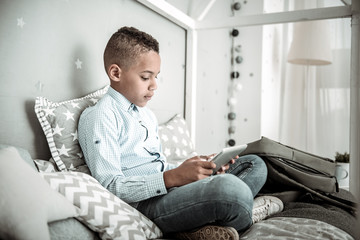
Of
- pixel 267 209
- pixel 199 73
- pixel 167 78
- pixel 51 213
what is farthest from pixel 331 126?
pixel 51 213

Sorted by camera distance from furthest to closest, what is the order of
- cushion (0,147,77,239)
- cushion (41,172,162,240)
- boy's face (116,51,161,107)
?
boy's face (116,51,161,107), cushion (41,172,162,240), cushion (0,147,77,239)

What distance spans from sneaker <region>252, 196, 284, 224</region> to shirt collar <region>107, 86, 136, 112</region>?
1.78 ft

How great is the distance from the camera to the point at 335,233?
3.18ft

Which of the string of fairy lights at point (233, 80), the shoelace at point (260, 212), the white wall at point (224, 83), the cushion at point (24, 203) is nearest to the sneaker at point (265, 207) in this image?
the shoelace at point (260, 212)

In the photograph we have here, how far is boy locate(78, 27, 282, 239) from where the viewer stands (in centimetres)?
91

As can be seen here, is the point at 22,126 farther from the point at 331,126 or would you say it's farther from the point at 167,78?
the point at 331,126

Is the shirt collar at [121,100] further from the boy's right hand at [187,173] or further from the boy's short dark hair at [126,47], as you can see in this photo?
the boy's right hand at [187,173]

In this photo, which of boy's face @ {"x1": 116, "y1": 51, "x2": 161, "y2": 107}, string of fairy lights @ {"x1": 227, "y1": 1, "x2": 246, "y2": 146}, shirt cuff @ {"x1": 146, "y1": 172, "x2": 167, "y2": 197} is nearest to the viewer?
shirt cuff @ {"x1": 146, "y1": 172, "x2": 167, "y2": 197}

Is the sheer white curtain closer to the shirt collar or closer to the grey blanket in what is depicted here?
the grey blanket

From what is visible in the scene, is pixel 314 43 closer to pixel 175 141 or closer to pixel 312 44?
pixel 312 44

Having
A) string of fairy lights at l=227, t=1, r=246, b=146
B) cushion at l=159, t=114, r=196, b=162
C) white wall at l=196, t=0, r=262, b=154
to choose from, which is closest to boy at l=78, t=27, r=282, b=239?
Answer: cushion at l=159, t=114, r=196, b=162

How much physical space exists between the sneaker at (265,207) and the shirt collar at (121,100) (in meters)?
0.54

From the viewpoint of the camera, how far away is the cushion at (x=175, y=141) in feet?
5.25

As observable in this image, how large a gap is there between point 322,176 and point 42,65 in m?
1.17
